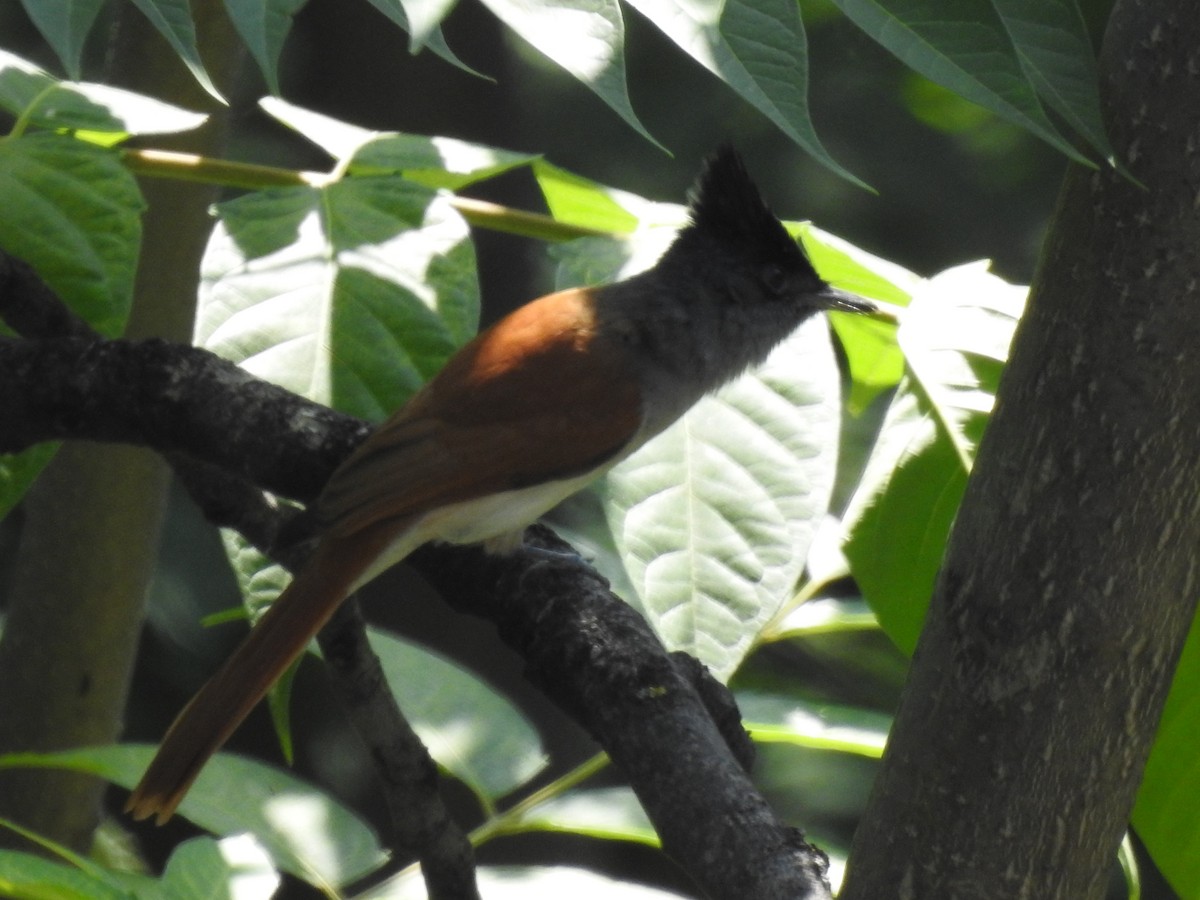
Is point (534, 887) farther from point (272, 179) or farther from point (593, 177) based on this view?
point (593, 177)

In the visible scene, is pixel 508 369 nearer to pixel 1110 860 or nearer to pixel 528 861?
pixel 1110 860

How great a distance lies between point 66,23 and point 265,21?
18 cm

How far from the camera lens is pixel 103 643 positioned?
197 cm

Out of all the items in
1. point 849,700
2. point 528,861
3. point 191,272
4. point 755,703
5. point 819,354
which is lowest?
point 528,861

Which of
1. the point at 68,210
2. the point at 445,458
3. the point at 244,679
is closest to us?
the point at 68,210

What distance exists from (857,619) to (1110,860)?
26.5 inches

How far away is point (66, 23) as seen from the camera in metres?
1.23

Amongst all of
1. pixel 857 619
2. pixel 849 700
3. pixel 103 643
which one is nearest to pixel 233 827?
pixel 103 643

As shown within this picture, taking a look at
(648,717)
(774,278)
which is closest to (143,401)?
(648,717)

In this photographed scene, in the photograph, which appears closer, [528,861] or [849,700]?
[528,861]

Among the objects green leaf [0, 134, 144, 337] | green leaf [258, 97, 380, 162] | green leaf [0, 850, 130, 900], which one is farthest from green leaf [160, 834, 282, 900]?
green leaf [258, 97, 380, 162]

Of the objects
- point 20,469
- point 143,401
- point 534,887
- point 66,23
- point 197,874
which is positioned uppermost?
point 66,23

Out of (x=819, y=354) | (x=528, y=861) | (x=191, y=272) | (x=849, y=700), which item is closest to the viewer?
(x=819, y=354)

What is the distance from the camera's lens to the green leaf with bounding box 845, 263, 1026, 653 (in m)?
1.54
